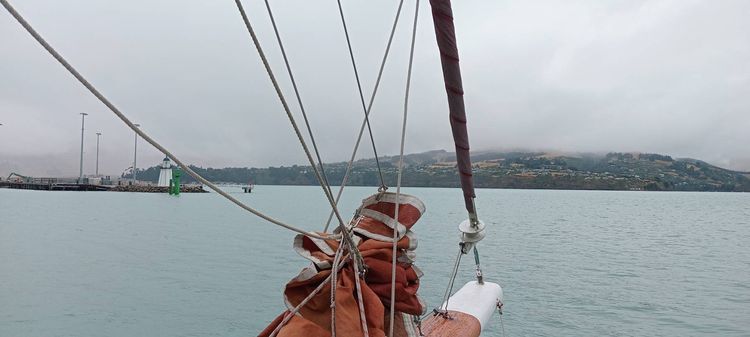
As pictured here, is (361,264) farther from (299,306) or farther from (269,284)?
(269,284)

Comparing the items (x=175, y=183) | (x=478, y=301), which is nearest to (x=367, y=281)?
(x=478, y=301)

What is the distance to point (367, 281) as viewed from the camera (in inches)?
108

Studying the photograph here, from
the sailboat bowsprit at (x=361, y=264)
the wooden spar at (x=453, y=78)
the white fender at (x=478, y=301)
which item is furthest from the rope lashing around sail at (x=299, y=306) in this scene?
the white fender at (x=478, y=301)

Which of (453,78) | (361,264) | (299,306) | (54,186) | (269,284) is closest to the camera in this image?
(299,306)

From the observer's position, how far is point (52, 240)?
3053cm

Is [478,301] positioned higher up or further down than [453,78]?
further down

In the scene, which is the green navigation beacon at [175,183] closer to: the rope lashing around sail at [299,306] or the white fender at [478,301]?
the white fender at [478,301]

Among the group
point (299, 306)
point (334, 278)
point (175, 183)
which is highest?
point (175, 183)

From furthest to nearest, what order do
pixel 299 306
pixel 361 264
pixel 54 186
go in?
pixel 54 186 → pixel 361 264 → pixel 299 306

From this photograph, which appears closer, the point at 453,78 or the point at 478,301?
the point at 453,78

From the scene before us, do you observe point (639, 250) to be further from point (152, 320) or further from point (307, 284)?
point (307, 284)

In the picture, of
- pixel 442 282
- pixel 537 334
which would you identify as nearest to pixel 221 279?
pixel 442 282

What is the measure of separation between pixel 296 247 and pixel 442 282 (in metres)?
15.8

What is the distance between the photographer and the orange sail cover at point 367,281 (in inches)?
95.4
